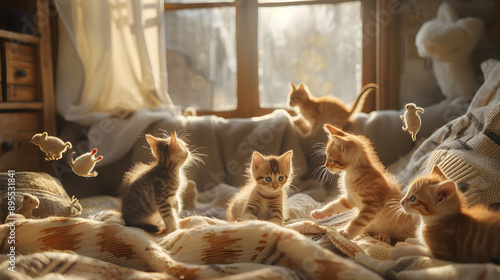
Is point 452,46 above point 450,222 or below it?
above

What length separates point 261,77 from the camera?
2.50 meters

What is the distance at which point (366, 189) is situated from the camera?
36.6 inches

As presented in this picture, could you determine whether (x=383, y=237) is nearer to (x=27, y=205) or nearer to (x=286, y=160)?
(x=286, y=160)

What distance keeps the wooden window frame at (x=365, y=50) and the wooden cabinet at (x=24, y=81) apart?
81cm

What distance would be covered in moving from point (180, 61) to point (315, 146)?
1.19 m

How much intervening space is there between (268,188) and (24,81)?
160 centimetres

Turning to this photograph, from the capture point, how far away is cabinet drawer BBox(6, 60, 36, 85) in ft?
6.08

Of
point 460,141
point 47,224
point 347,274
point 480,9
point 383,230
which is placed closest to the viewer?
point 347,274

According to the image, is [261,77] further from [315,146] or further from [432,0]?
[432,0]

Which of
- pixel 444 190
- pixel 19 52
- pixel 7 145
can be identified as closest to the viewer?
pixel 444 190

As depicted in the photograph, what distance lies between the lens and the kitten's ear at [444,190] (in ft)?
2.35

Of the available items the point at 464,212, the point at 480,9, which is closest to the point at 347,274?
the point at 464,212

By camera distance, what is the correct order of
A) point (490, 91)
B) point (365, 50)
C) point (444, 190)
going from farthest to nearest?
1. point (365, 50)
2. point (490, 91)
3. point (444, 190)

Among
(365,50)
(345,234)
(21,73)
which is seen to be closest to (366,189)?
(345,234)
